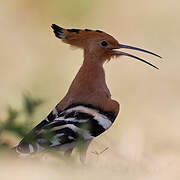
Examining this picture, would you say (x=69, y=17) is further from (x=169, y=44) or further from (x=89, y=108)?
(x=89, y=108)

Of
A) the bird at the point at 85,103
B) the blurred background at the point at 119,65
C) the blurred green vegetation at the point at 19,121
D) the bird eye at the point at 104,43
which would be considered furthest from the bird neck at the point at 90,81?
the blurred green vegetation at the point at 19,121

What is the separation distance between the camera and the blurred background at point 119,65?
9203mm

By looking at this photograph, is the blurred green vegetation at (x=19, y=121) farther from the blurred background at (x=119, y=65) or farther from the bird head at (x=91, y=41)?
the bird head at (x=91, y=41)

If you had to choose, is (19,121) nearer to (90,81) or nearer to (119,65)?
(90,81)

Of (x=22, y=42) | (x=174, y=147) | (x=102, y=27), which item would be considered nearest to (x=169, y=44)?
(x=102, y=27)

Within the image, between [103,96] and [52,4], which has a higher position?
[52,4]

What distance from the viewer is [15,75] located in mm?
13094

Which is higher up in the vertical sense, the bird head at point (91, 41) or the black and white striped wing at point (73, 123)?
the bird head at point (91, 41)

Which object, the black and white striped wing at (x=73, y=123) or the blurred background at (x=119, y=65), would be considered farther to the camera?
the blurred background at (x=119, y=65)

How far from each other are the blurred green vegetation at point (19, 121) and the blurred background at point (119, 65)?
68.3 inches

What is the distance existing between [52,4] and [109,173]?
1255cm

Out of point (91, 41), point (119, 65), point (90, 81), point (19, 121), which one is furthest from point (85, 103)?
point (119, 65)

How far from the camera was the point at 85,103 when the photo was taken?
637cm

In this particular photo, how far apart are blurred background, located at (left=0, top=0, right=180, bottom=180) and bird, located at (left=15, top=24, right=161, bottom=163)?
9.2 inches
